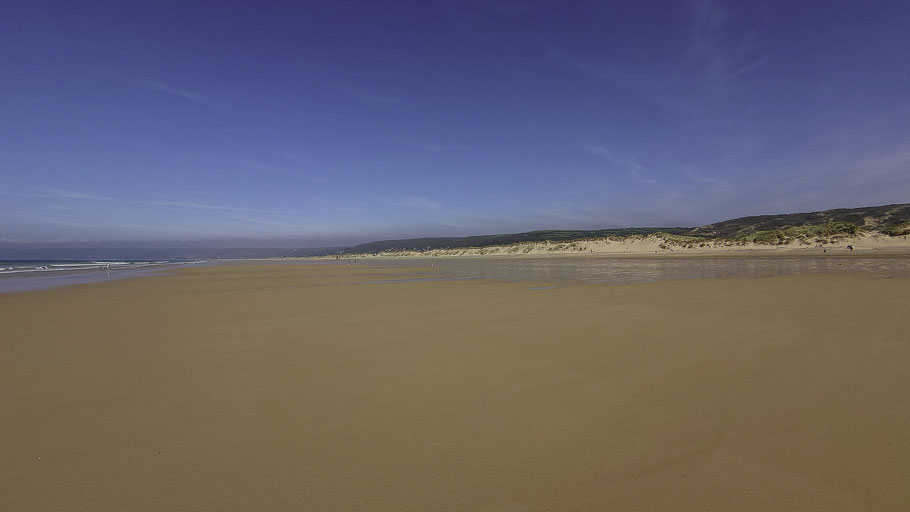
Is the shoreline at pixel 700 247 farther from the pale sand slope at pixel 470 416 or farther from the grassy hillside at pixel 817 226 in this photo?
the pale sand slope at pixel 470 416

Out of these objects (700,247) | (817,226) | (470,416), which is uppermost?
(817,226)

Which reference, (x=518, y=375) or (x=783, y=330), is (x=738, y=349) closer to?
(x=783, y=330)

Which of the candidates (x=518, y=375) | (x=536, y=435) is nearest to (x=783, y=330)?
(x=518, y=375)

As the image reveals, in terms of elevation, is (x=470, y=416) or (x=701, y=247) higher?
(x=470, y=416)

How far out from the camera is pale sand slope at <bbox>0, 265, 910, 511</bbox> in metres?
2.24

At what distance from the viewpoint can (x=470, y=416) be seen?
3217 millimetres

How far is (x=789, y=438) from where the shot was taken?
8.74 feet

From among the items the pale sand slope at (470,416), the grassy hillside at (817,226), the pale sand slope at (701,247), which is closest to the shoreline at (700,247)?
the pale sand slope at (701,247)

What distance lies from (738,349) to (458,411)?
375 cm

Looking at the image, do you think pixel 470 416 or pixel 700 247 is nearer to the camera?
pixel 470 416

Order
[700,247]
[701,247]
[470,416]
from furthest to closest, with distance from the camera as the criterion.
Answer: [700,247], [701,247], [470,416]

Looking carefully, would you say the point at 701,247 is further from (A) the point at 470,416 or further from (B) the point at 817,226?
(A) the point at 470,416

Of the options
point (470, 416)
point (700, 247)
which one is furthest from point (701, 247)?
point (470, 416)

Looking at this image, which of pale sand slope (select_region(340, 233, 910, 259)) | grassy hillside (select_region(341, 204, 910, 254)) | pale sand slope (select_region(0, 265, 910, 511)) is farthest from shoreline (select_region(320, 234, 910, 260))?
pale sand slope (select_region(0, 265, 910, 511))
